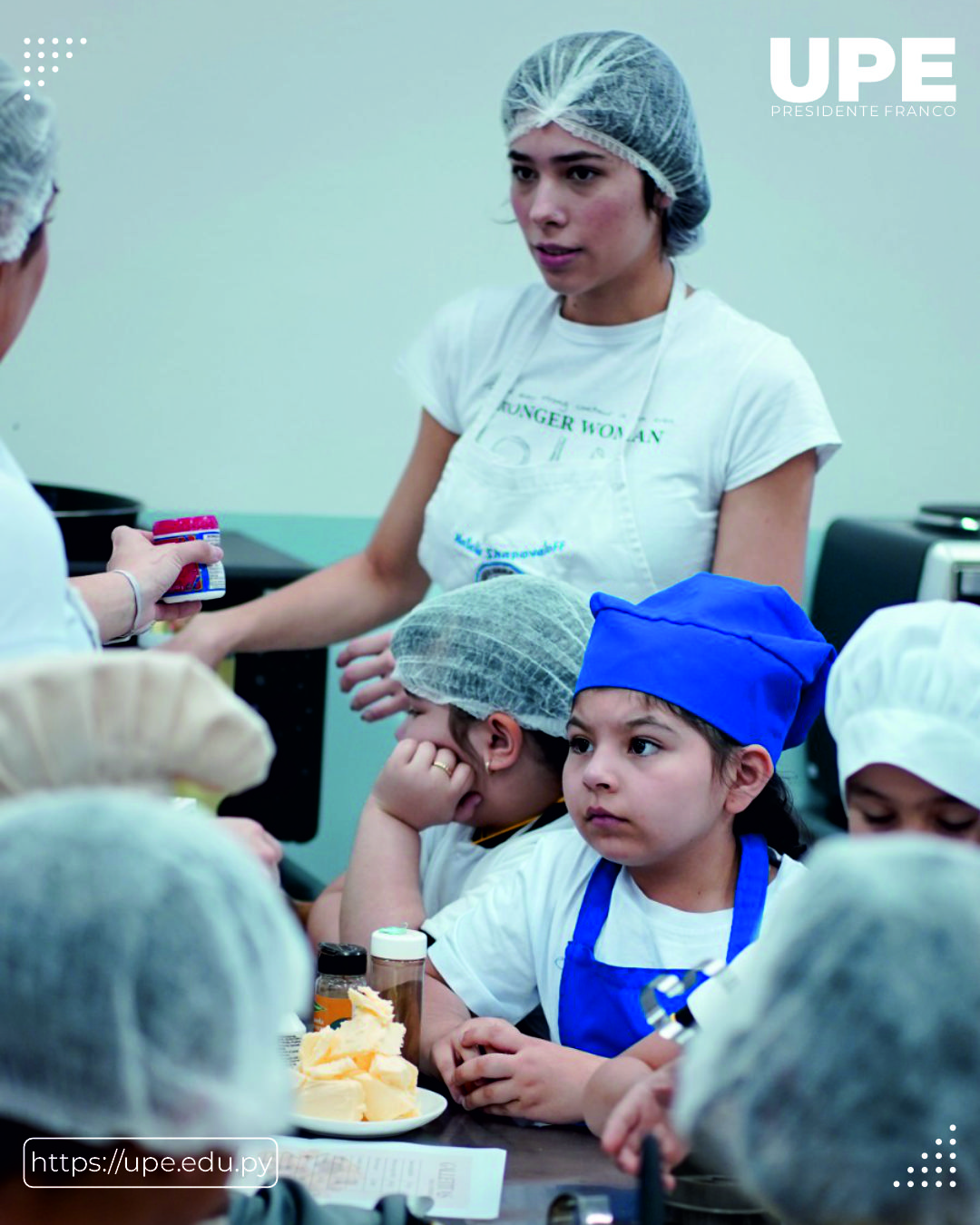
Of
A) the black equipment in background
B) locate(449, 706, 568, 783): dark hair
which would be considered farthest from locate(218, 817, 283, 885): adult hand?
the black equipment in background

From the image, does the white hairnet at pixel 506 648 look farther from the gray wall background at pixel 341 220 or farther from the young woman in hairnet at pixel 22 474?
the gray wall background at pixel 341 220

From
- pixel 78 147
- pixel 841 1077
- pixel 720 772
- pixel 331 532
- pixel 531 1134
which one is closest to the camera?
pixel 841 1077

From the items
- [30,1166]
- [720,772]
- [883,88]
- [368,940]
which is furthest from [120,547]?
[883,88]

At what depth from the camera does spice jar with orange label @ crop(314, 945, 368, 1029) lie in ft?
5.13

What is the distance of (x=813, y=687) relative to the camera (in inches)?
68.8

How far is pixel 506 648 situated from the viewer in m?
1.91

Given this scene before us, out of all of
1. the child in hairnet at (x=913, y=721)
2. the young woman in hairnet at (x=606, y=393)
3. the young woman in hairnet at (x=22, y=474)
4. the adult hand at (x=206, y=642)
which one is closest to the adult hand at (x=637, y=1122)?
the child in hairnet at (x=913, y=721)

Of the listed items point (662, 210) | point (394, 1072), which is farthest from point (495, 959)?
point (662, 210)

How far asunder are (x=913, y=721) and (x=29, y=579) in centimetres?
70

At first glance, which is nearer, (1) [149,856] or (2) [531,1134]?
(1) [149,856]

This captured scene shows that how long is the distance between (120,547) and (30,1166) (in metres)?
0.98

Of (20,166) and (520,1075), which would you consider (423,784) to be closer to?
(520,1075)

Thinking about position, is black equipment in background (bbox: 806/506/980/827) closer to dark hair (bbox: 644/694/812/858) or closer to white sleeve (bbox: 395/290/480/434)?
white sleeve (bbox: 395/290/480/434)

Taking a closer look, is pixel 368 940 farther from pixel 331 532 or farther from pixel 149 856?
pixel 331 532
